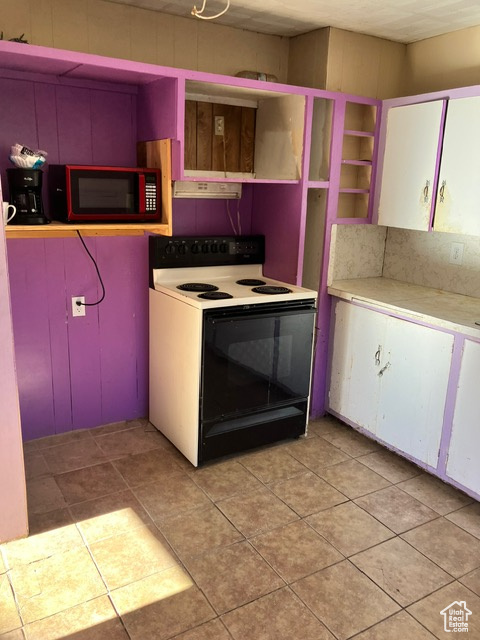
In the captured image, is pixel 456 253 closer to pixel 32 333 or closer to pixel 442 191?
pixel 442 191

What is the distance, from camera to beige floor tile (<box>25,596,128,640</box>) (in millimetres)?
1744

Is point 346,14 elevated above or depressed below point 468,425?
above

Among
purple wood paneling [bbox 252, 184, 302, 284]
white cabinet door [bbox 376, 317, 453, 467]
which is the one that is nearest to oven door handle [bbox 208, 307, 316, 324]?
purple wood paneling [bbox 252, 184, 302, 284]

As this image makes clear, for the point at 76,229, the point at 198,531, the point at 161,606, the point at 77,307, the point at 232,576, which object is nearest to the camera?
the point at 161,606

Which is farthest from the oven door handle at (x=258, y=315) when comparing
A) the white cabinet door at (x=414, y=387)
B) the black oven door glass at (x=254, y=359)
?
the white cabinet door at (x=414, y=387)

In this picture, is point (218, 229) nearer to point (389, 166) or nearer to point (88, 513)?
point (389, 166)

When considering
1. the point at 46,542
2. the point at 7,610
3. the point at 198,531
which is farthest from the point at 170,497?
the point at 7,610

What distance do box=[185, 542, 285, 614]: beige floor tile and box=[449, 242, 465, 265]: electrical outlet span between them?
1.94 metres

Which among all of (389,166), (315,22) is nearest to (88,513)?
(389,166)

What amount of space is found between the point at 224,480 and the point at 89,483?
656 millimetres

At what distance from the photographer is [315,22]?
289cm

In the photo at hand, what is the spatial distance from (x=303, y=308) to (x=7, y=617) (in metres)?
1.89

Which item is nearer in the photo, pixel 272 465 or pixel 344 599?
pixel 344 599

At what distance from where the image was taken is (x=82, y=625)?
70.3 inches
